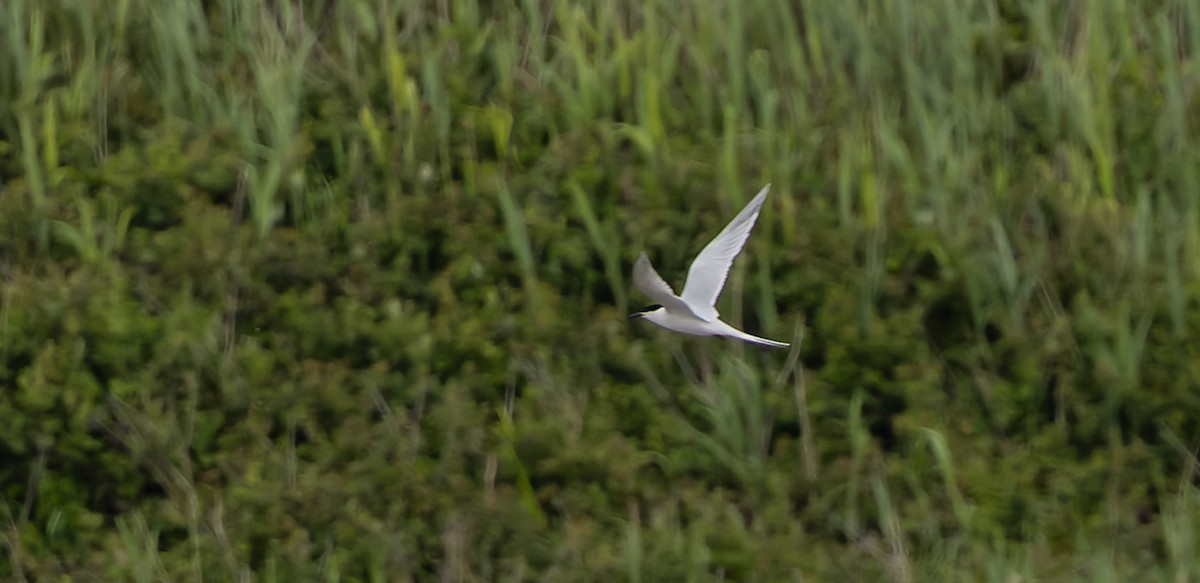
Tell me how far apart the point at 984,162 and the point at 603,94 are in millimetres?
1021

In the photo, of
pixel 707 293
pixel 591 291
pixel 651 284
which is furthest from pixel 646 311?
pixel 651 284

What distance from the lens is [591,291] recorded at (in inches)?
181

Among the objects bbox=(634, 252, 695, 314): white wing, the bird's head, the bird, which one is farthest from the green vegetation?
bbox=(634, 252, 695, 314): white wing

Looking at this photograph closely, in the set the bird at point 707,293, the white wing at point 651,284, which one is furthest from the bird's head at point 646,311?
the white wing at point 651,284

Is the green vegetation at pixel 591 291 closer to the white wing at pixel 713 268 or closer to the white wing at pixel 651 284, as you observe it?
the white wing at pixel 713 268

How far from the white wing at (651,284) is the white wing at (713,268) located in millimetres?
118

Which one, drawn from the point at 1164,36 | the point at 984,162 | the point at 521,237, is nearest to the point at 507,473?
the point at 521,237

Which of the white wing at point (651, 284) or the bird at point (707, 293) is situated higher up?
the white wing at point (651, 284)

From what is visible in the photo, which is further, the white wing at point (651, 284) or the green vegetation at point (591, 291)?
the green vegetation at point (591, 291)

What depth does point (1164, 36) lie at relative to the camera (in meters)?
5.02

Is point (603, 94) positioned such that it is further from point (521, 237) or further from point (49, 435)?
point (49, 435)

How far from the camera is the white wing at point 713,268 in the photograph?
159 inches

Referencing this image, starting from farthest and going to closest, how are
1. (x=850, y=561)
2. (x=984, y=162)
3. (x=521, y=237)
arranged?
1. (x=984, y=162)
2. (x=521, y=237)
3. (x=850, y=561)

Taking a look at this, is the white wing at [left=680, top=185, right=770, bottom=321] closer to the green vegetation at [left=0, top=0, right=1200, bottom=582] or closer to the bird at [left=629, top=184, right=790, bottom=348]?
the bird at [left=629, top=184, right=790, bottom=348]
